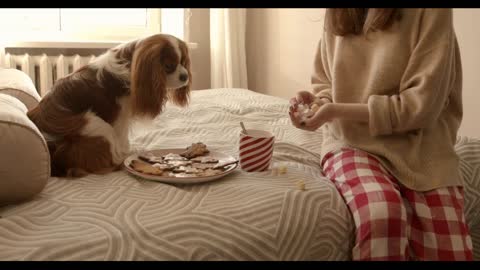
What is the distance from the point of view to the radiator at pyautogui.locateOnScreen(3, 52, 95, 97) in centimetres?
239

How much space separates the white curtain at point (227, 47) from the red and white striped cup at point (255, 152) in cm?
177

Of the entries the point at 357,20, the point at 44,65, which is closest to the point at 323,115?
the point at 357,20

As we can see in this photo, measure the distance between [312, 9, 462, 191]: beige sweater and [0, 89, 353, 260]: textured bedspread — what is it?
0.51 ft

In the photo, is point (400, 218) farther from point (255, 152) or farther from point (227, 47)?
point (227, 47)

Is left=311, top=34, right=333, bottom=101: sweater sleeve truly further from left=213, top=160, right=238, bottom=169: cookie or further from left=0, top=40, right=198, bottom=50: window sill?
left=0, top=40, right=198, bottom=50: window sill

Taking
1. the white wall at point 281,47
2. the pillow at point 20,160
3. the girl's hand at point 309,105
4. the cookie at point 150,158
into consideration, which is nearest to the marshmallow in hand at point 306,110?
the girl's hand at point 309,105

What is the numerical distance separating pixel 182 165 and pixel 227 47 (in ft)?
5.96

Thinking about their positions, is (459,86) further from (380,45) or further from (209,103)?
(209,103)

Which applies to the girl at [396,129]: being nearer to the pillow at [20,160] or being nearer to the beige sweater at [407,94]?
the beige sweater at [407,94]

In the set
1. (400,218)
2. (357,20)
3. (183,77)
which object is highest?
(357,20)

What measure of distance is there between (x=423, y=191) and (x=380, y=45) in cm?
33

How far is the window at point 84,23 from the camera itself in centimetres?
249

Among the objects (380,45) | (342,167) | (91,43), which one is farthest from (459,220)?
(91,43)

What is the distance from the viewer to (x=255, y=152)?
1037 mm
